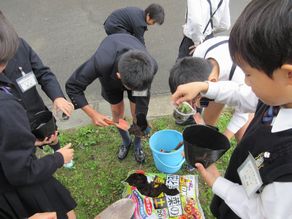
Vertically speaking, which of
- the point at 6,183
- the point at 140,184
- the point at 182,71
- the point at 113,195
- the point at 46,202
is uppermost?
the point at 182,71

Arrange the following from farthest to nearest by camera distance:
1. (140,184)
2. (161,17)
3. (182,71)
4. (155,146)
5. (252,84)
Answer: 1. (161,17)
2. (155,146)
3. (140,184)
4. (182,71)
5. (252,84)

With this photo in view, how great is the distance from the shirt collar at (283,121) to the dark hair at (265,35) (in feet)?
0.66

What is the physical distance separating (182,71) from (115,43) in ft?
2.07

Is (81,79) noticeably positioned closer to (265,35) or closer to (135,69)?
(135,69)

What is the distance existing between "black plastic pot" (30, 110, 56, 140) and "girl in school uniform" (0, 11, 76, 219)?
0.23m

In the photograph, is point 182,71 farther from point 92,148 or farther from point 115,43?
point 92,148

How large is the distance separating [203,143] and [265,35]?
836 millimetres

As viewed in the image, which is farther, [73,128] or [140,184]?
[73,128]

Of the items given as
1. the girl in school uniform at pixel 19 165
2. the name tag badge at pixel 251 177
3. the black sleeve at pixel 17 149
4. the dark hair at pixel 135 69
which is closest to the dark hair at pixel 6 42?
the girl in school uniform at pixel 19 165

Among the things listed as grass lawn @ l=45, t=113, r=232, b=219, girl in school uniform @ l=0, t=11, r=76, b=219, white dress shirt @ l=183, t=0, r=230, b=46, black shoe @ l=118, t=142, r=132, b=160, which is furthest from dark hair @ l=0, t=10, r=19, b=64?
white dress shirt @ l=183, t=0, r=230, b=46

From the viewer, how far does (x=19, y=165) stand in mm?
1358

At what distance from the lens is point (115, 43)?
218 centimetres

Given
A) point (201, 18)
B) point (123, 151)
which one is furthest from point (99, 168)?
point (201, 18)

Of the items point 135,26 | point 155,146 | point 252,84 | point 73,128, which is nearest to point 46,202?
point 155,146
